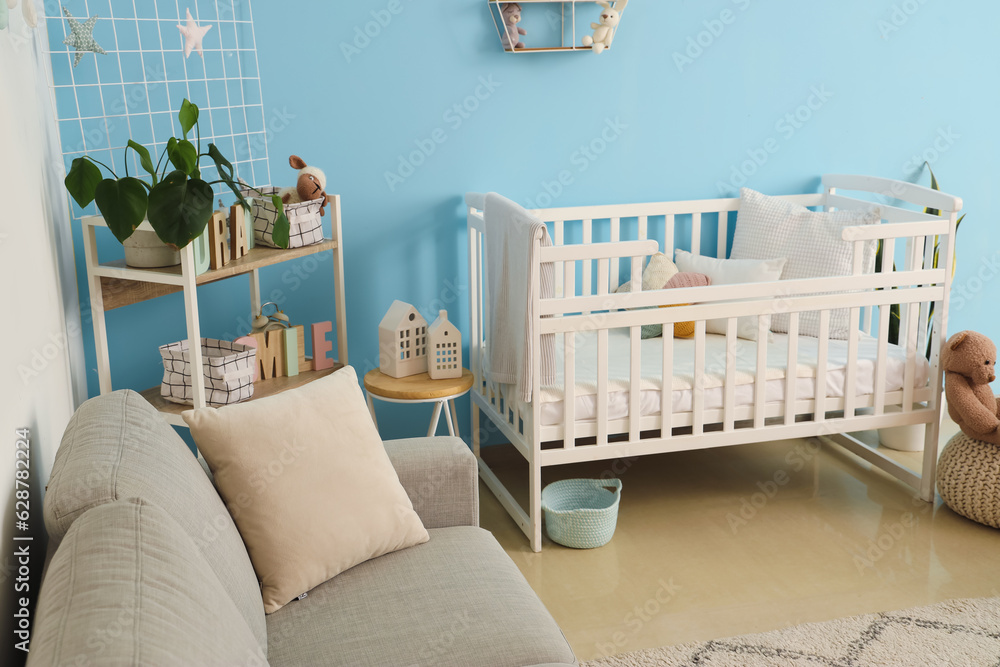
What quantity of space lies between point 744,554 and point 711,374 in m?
0.52

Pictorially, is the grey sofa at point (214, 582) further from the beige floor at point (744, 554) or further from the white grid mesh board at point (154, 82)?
the white grid mesh board at point (154, 82)

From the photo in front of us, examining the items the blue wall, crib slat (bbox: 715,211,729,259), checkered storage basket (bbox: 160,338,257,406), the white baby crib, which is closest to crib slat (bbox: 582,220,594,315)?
the white baby crib

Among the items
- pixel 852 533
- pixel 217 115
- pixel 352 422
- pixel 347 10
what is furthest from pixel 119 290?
pixel 852 533

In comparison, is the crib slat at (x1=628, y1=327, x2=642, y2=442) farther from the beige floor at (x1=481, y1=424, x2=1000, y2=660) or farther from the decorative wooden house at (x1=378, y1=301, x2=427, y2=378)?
the decorative wooden house at (x1=378, y1=301, x2=427, y2=378)

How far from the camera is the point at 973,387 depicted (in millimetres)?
2580

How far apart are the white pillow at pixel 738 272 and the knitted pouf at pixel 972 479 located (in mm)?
685

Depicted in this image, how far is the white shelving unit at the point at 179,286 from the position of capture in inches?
79.4

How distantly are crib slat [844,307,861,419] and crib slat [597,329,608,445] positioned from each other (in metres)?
0.77

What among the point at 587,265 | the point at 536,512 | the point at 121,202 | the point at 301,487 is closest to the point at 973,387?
the point at 587,265

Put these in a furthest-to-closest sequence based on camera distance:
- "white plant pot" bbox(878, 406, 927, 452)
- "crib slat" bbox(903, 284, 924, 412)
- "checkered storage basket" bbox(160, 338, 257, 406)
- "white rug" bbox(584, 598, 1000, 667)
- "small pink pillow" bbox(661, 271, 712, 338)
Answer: "white plant pot" bbox(878, 406, 927, 452) < "small pink pillow" bbox(661, 271, 712, 338) < "crib slat" bbox(903, 284, 924, 412) < "checkered storage basket" bbox(160, 338, 257, 406) < "white rug" bbox(584, 598, 1000, 667)

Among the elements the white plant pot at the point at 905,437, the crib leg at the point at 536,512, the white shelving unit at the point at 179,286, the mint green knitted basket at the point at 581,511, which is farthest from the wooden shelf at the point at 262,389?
the white plant pot at the point at 905,437

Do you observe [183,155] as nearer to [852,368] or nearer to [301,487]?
[301,487]

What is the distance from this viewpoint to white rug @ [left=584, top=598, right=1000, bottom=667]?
1942 mm

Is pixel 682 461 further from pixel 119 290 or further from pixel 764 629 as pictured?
pixel 119 290
